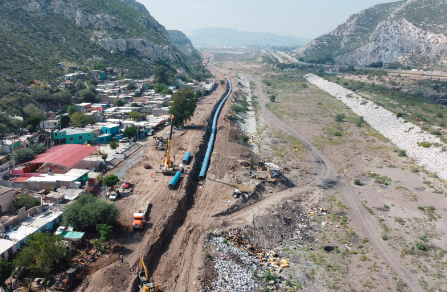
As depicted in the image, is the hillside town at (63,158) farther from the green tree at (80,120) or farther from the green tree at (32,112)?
the green tree at (32,112)

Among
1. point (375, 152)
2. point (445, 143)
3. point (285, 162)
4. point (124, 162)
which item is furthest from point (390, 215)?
point (124, 162)

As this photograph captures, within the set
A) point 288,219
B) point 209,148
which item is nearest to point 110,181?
point 288,219

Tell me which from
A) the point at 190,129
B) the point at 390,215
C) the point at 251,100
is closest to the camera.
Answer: the point at 390,215

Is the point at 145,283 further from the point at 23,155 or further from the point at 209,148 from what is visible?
the point at 209,148

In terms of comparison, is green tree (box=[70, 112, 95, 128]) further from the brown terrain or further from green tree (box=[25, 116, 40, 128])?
the brown terrain

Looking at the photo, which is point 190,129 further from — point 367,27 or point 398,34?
point 367,27

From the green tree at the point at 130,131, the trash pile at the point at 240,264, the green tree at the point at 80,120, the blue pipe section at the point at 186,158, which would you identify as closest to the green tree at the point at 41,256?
the trash pile at the point at 240,264
